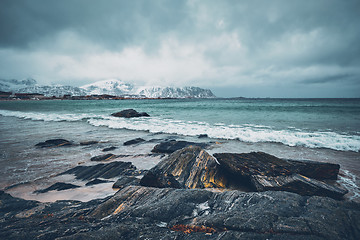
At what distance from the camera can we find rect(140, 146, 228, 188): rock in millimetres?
4539

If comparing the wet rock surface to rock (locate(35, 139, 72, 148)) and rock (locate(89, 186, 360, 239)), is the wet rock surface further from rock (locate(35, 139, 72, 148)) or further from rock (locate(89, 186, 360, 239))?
rock (locate(35, 139, 72, 148))

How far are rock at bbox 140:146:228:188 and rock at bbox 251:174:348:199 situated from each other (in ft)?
3.88

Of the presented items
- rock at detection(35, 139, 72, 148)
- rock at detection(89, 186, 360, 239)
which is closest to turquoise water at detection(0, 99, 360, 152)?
rock at detection(35, 139, 72, 148)

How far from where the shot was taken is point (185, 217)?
2805 millimetres

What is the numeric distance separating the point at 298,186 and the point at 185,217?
345 centimetres

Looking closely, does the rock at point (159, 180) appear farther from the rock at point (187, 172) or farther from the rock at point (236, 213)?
the rock at point (236, 213)

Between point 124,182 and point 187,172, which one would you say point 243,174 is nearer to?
point 187,172

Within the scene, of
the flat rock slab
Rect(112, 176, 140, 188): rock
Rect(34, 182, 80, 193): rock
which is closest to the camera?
Rect(34, 182, 80, 193): rock

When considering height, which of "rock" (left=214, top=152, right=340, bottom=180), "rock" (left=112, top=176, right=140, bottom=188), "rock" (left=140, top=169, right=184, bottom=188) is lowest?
"rock" (left=112, top=176, right=140, bottom=188)

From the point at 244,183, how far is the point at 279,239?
117 inches

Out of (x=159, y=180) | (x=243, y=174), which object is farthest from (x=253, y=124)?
(x=159, y=180)

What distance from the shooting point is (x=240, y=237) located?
2221mm

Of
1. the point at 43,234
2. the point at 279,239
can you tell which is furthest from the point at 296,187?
the point at 43,234

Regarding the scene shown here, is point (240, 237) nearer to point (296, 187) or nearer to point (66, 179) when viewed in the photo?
point (296, 187)
